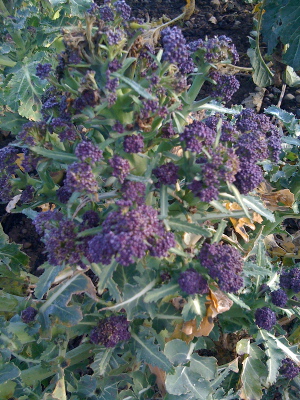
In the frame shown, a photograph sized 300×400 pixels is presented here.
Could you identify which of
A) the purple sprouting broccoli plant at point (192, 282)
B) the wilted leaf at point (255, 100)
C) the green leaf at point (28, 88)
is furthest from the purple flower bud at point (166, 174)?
the wilted leaf at point (255, 100)

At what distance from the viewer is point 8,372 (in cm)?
187

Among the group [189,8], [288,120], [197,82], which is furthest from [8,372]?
[189,8]

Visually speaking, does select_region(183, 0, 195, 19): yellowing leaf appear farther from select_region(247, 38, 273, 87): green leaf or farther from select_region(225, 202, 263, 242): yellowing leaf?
select_region(225, 202, 263, 242): yellowing leaf

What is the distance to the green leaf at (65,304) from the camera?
1850 millimetres

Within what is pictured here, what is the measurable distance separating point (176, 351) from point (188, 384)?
154 mm

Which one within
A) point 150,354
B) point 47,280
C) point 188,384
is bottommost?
point 188,384

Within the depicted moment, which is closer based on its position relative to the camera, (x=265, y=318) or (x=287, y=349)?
(x=265, y=318)

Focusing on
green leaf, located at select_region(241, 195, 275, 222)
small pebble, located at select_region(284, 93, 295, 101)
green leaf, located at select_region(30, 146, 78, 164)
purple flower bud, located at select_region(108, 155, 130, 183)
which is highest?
purple flower bud, located at select_region(108, 155, 130, 183)

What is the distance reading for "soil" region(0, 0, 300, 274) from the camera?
3.22 meters

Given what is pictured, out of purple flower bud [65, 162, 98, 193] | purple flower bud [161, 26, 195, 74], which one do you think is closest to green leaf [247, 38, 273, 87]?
purple flower bud [161, 26, 195, 74]

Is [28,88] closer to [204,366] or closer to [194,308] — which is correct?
[194,308]

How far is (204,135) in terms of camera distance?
57.2 inches

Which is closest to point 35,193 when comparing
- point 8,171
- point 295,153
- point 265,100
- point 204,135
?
point 8,171

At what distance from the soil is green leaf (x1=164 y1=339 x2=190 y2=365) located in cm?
150
